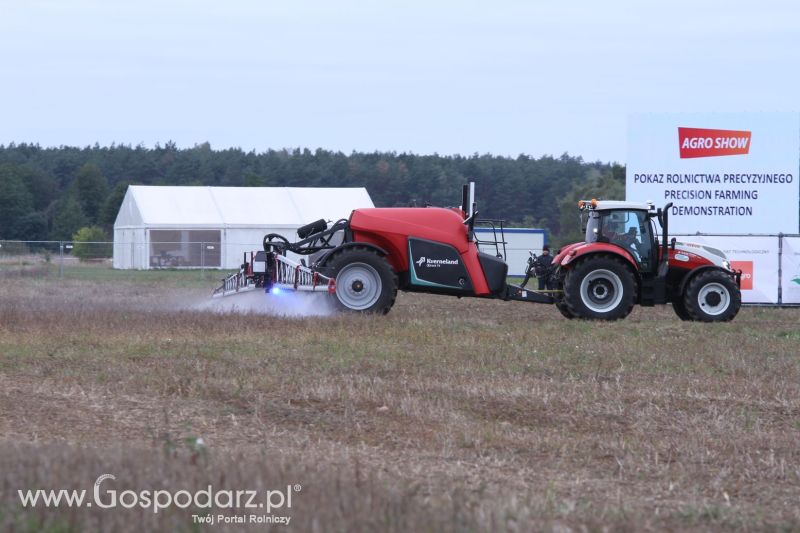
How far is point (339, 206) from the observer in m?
49.3

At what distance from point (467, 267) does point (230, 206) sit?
31133 millimetres

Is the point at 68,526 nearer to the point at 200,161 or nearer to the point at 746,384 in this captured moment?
the point at 746,384

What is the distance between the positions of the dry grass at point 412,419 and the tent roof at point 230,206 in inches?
1176

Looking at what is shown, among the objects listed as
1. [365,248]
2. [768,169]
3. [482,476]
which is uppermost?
[768,169]

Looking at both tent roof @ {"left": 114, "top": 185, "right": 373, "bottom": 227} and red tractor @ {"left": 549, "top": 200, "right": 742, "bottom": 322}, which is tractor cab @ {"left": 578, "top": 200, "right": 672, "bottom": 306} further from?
tent roof @ {"left": 114, "top": 185, "right": 373, "bottom": 227}

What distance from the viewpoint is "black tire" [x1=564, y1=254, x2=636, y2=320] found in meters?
18.1

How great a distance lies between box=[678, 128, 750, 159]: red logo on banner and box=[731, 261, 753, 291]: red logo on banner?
305 cm

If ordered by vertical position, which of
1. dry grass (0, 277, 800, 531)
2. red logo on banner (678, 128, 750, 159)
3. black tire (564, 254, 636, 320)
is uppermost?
red logo on banner (678, 128, 750, 159)

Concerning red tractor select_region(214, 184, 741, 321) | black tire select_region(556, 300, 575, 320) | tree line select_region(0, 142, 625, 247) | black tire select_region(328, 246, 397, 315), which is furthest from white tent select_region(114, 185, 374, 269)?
black tire select_region(556, 300, 575, 320)

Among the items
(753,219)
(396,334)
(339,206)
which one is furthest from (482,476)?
(339,206)

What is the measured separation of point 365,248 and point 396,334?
134 inches

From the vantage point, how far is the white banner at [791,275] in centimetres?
2466

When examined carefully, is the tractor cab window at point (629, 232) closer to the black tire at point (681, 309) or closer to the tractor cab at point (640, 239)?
the tractor cab at point (640, 239)

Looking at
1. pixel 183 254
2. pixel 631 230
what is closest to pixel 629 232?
pixel 631 230
